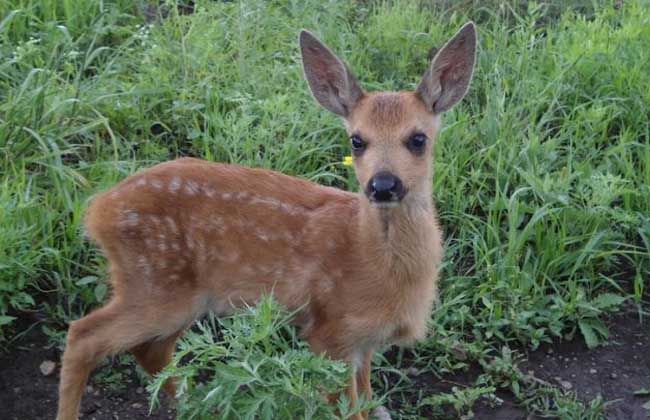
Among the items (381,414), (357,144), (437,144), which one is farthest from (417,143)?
(437,144)

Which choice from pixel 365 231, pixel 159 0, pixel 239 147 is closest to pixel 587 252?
pixel 365 231

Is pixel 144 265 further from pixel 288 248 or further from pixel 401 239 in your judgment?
pixel 401 239

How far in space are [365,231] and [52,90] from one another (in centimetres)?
196

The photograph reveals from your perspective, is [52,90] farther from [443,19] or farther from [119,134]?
[443,19]

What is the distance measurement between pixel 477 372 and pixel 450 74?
1230 millimetres

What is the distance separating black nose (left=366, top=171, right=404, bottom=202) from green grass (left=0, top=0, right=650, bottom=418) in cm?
89

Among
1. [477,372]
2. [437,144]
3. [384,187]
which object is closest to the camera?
[384,187]

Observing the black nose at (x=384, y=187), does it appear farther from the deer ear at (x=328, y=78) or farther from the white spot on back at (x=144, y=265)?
the white spot on back at (x=144, y=265)

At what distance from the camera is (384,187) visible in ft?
14.4

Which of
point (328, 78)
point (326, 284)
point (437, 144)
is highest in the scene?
point (328, 78)

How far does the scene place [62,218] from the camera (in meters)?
5.32

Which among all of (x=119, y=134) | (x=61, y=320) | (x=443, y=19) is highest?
(x=443, y=19)

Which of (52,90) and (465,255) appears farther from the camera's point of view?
(52,90)

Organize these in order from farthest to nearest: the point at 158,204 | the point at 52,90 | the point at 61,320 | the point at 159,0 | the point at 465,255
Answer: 1. the point at 159,0
2. the point at 52,90
3. the point at 465,255
4. the point at 61,320
5. the point at 158,204
